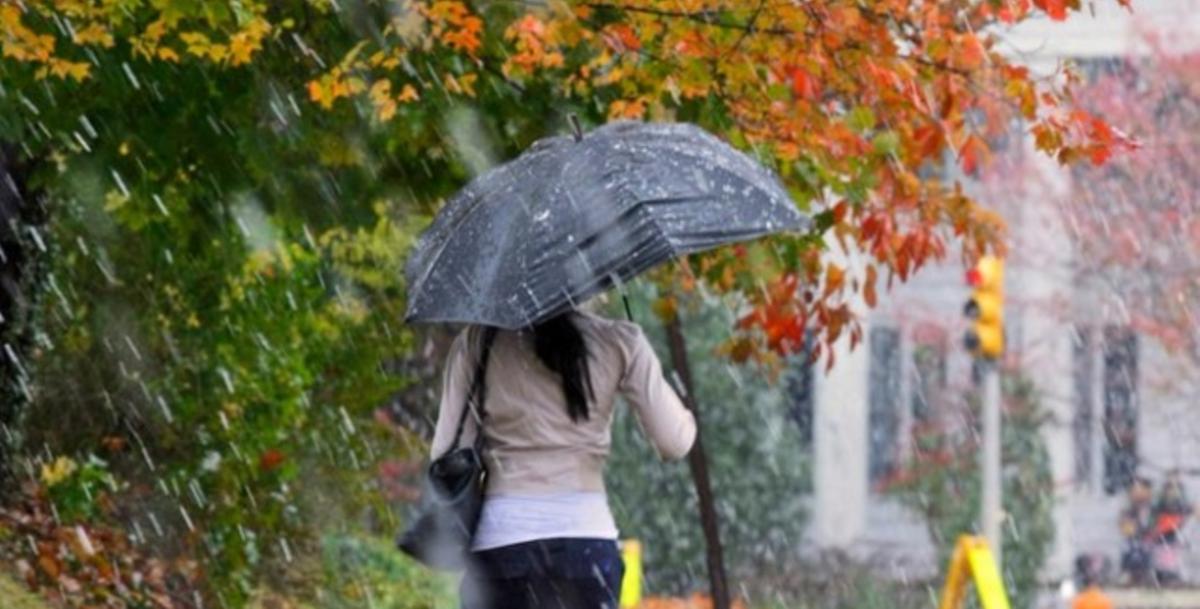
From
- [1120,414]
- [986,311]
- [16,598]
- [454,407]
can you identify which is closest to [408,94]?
[16,598]

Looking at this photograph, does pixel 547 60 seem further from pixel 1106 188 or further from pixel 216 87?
pixel 1106 188

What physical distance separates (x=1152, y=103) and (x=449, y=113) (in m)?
17.2

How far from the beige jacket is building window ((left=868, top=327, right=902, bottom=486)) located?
79.1 ft

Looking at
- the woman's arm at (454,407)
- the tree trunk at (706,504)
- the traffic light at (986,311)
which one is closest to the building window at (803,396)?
the traffic light at (986,311)

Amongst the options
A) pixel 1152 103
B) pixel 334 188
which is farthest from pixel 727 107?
pixel 1152 103

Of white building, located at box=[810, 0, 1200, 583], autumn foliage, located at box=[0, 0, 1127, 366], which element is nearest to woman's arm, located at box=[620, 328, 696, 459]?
autumn foliage, located at box=[0, 0, 1127, 366]

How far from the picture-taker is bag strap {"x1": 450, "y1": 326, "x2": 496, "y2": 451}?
6.35 metres

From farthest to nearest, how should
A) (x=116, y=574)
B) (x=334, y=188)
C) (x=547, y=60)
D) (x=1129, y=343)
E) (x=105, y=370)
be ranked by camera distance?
(x=1129, y=343), (x=105, y=370), (x=116, y=574), (x=334, y=188), (x=547, y=60)

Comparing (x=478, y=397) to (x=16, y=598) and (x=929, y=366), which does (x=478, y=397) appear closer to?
(x=16, y=598)

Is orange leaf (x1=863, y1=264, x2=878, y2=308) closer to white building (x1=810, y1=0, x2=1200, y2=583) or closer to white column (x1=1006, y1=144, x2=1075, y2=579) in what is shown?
white building (x1=810, y1=0, x2=1200, y2=583)

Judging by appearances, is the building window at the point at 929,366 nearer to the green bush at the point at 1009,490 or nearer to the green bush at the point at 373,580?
the green bush at the point at 1009,490

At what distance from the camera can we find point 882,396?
101 feet

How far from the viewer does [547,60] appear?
30.0 ft

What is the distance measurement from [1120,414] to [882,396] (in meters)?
2.67
